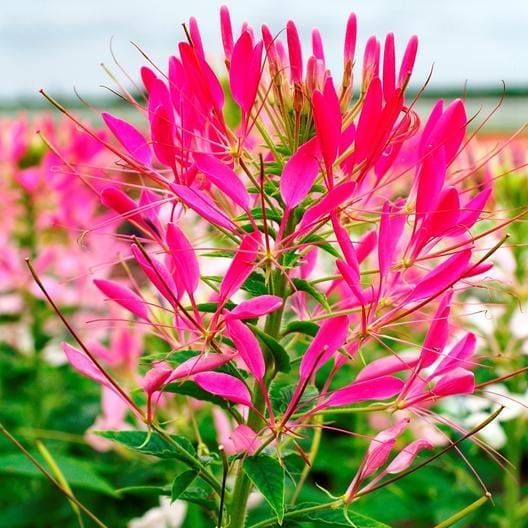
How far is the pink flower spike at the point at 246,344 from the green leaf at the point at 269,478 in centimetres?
8

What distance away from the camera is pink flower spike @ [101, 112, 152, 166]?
2.60 ft

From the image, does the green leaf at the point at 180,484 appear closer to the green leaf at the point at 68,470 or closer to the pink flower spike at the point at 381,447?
the pink flower spike at the point at 381,447

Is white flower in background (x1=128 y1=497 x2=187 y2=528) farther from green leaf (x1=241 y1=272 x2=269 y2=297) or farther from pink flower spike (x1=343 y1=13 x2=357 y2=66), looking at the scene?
pink flower spike (x1=343 y1=13 x2=357 y2=66)

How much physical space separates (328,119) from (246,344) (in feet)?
0.67

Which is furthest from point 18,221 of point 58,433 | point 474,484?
point 474,484

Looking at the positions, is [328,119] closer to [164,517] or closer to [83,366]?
[83,366]

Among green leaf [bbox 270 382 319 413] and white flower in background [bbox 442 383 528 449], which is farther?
white flower in background [bbox 442 383 528 449]

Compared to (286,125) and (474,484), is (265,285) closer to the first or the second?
(286,125)

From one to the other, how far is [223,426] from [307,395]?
15.2 inches

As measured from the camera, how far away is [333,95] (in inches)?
27.6

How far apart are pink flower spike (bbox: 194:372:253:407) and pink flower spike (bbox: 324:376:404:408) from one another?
0.28 ft

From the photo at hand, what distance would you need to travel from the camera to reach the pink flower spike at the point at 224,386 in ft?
2.43

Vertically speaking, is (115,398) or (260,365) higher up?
(260,365)

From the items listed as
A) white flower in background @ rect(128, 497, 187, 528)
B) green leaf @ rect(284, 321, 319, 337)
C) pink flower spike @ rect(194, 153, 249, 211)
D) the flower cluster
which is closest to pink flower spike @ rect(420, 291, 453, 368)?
the flower cluster
